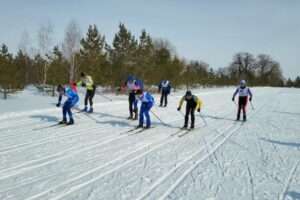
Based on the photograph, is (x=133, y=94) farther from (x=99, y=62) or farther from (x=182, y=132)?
(x=99, y=62)

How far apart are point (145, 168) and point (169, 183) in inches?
38.1

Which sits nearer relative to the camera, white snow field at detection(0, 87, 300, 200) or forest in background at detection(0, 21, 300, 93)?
white snow field at detection(0, 87, 300, 200)

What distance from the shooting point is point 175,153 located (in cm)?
752

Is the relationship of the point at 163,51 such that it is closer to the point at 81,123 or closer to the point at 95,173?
the point at 81,123

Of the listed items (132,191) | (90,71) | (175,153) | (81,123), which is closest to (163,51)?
(90,71)

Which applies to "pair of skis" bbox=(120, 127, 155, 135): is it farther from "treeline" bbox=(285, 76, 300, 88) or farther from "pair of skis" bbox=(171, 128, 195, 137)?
"treeline" bbox=(285, 76, 300, 88)

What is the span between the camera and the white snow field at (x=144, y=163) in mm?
4984

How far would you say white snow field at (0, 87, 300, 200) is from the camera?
16.4ft

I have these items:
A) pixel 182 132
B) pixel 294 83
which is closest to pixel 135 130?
pixel 182 132

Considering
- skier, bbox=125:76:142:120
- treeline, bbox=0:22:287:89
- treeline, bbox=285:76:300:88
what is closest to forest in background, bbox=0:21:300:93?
treeline, bbox=0:22:287:89

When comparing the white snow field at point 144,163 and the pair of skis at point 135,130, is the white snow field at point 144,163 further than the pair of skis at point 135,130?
No

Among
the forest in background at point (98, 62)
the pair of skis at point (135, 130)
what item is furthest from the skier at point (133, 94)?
the forest in background at point (98, 62)

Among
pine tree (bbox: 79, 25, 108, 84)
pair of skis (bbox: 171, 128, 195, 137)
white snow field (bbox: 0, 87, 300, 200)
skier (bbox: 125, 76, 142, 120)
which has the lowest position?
white snow field (bbox: 0, 87, 300, 200)

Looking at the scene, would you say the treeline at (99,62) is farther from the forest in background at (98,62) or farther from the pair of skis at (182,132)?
the pair of skis at (182,132)
